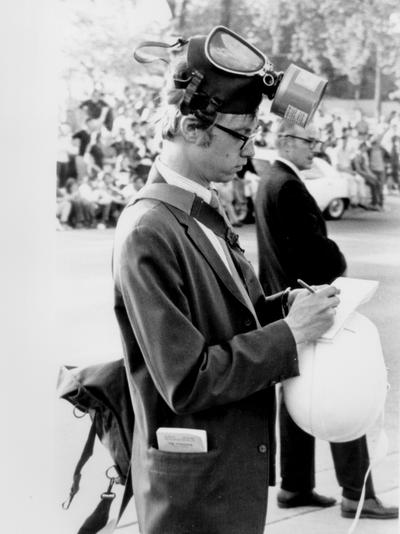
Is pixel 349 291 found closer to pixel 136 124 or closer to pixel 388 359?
pixel 388 359

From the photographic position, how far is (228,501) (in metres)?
1.84

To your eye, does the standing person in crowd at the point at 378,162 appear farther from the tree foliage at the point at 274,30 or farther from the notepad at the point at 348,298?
the notepad at the point at 348,298

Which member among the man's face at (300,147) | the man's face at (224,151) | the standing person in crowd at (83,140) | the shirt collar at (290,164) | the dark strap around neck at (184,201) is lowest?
the standing person in crowd at (83,140)

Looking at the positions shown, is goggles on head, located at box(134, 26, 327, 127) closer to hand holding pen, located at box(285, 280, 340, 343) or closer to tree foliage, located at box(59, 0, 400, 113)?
hand holding pen, located at box(285, 280, 340, 343)

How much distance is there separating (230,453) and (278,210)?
1893 mm

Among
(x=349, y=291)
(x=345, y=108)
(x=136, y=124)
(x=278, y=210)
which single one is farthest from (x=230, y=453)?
(x=136, y=124)

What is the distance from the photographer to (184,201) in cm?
184

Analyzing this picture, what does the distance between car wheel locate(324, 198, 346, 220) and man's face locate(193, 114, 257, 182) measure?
5.63 m

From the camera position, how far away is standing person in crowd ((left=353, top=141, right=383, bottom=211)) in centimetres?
697

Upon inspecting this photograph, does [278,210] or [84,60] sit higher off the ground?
[84,60]

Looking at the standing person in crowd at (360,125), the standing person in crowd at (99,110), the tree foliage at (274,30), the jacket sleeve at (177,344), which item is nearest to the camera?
the jacket sleeve at (177,344)

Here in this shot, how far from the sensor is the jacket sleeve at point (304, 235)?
3.58 metres

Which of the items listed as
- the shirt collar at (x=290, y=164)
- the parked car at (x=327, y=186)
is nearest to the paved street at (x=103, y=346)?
the shirt collar at (x=290, y=164)

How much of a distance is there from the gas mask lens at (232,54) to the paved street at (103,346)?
1178mm
